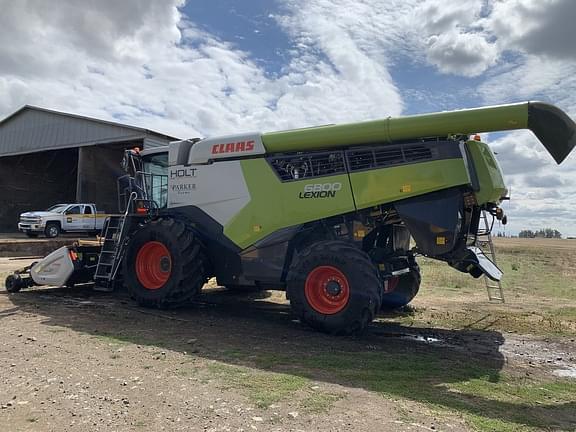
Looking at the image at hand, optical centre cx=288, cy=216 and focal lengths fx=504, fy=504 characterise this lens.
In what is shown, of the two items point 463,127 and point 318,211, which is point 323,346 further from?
point 463,127

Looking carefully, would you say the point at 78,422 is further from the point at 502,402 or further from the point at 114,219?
the point at 114,219

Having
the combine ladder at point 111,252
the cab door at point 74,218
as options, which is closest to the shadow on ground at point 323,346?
the combine ladder at point 111,252

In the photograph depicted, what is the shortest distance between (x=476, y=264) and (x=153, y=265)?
5.50 m

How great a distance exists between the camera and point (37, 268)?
1029 cm

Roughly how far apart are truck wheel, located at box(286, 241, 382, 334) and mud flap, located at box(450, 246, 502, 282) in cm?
151

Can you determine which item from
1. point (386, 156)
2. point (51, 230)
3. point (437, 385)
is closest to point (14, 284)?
point (386, 156)

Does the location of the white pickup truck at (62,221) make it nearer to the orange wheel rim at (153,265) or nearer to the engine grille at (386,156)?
the orange wheel rim at (153,265)

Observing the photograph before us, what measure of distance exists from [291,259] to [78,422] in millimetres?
4526

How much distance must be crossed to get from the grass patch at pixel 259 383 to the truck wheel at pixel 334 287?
1966 mm

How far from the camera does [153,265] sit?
9.15 metres

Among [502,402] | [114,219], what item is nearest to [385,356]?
[502,402]

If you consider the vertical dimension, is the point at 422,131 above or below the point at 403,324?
above

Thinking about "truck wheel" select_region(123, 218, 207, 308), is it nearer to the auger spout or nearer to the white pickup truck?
the auger spout

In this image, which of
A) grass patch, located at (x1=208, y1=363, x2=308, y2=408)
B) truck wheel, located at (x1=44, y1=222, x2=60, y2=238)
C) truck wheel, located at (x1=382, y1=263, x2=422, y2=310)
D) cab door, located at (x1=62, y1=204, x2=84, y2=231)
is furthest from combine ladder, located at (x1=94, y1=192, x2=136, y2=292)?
cab door, located at (x1=62, y1=204, x2=84, y2=231)
